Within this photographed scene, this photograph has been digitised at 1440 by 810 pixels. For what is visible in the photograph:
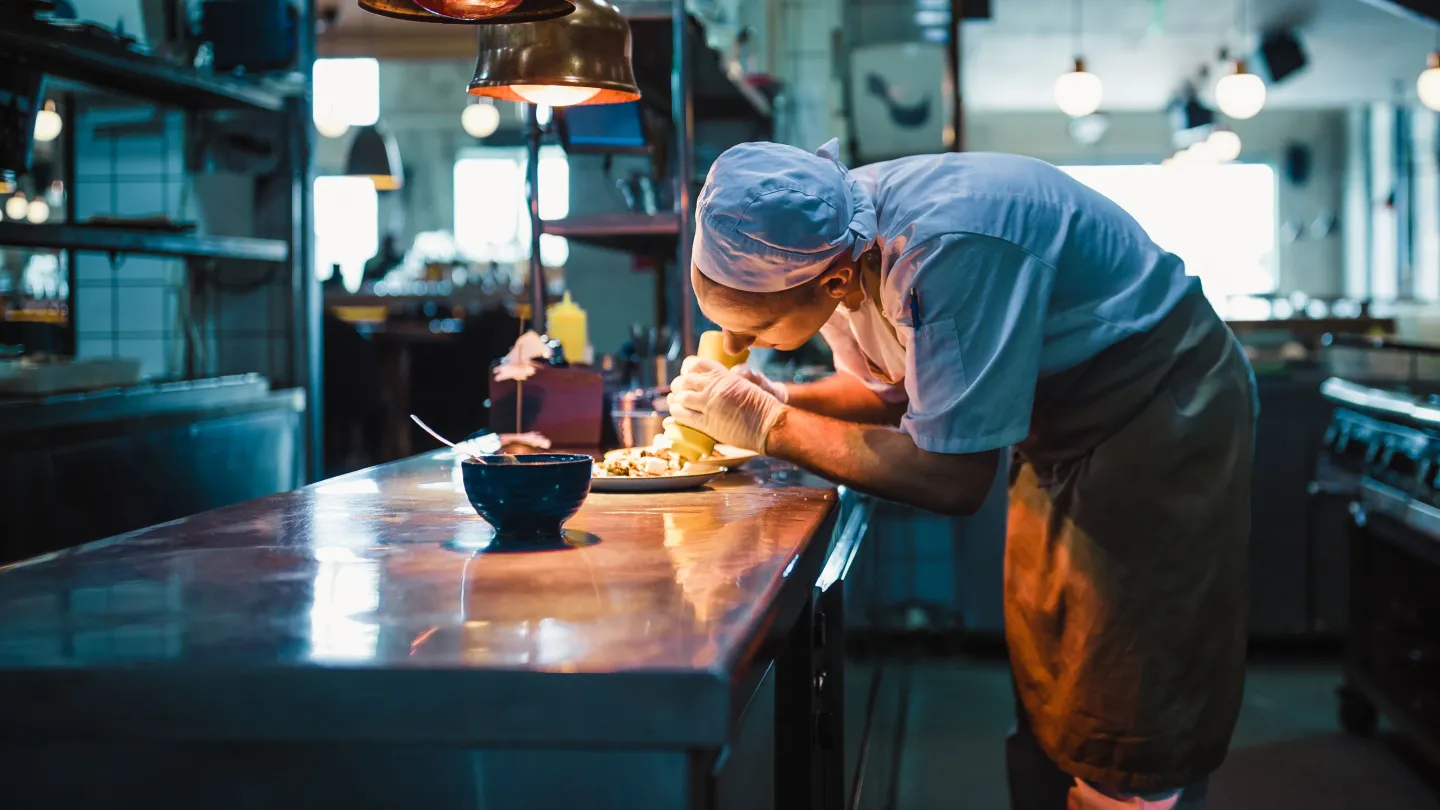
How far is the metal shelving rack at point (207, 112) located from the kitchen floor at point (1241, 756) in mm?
2356

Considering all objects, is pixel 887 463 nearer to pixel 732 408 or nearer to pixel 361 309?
pixel 732 408

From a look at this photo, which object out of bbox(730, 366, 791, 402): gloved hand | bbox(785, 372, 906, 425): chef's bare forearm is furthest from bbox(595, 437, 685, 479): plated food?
bbox(785, 372, 906, 425): chef's bare forearm

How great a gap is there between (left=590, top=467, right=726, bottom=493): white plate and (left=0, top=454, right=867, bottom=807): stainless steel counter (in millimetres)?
300

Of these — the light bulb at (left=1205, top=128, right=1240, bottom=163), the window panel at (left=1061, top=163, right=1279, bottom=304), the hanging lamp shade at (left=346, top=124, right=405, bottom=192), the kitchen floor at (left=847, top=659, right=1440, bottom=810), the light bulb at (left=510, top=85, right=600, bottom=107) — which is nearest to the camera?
the light bulb at (left=510, top=85, right=600, bottom=107)

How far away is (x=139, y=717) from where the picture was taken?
83 centimetres

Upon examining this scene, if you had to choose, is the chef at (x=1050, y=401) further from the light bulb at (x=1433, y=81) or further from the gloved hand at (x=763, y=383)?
the light bulb at (x=1433, y=81)

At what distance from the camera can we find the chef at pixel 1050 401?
5.19 feet

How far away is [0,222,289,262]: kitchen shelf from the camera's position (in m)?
2.83

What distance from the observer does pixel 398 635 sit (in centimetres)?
92

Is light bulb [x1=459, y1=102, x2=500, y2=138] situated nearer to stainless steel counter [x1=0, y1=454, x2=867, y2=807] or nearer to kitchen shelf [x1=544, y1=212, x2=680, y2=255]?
kitchen shelf [x1=544, y1=212, x2=680, y2=255]

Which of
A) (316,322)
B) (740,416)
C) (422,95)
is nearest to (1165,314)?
(740,416)

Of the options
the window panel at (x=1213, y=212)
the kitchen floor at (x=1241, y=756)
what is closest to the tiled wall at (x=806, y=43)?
the kitchen floor at (x=1241, y=756)

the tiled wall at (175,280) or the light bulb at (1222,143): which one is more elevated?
the light bulb at (1222,143)

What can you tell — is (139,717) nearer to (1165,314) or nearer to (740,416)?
(740,416)
